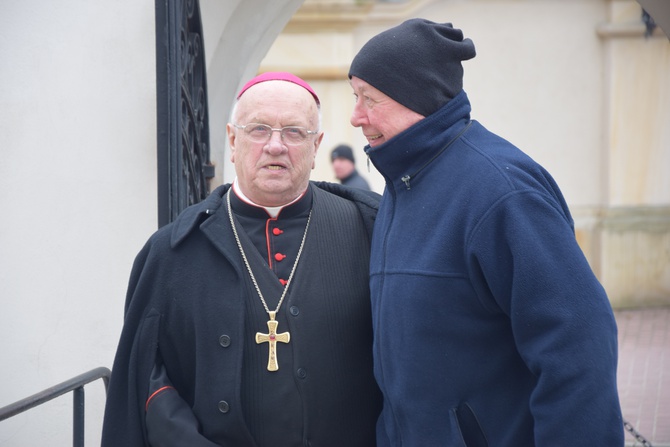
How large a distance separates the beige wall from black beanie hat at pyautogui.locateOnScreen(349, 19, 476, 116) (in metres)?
8.29

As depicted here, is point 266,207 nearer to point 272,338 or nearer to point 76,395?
point 272,338

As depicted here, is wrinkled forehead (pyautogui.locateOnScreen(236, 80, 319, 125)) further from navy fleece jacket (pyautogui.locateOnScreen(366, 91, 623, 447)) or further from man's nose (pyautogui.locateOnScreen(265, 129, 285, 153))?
navy fleece jacket (pyautogui.locateOnScreen(366, 91, 623, 447))

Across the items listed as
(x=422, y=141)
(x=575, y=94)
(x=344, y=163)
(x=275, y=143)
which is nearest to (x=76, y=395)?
(x=275, y=143)

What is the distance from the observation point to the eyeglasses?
2.99 meters

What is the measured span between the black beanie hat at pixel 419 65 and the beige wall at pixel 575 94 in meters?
8.29

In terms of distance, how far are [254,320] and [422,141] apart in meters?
0.76

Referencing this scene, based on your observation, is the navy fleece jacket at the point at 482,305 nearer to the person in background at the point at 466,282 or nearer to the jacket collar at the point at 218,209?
the person in background at the point at 466,282

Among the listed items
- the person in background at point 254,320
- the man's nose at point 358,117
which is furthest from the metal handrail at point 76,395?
the man's nose at point 358,117

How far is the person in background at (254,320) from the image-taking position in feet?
9.50

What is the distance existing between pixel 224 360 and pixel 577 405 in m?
1.06

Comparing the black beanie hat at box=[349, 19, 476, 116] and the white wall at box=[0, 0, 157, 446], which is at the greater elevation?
the black beanie hat at box=[349, 19, 476, 116]

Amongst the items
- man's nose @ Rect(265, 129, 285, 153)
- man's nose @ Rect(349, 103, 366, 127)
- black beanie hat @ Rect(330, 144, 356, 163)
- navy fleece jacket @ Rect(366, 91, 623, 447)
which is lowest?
black beanie hat @ Rect(330, 144, 356, 163)

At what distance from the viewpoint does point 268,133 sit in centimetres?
299

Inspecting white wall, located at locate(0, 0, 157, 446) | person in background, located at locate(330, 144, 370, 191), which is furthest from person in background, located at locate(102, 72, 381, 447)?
person in background, located at locate(330, 144, 370, 191)
